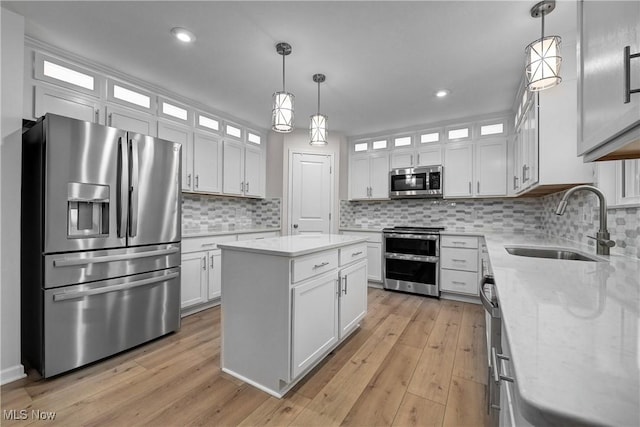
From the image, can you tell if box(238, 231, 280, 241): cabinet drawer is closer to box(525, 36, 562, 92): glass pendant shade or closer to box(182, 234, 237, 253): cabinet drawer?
box(182, 234, 237, 253): cabinet drawer

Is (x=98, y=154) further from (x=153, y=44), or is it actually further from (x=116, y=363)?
(x=116, y=363)

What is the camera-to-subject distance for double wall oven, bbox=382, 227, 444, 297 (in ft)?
12.3

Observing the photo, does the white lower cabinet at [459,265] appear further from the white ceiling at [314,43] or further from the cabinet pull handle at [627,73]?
the cabinet pull handle at [627,73]

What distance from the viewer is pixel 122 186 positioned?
2.17m

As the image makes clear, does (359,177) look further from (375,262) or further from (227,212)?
(227,212)

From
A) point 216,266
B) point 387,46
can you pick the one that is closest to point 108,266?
point 216,266

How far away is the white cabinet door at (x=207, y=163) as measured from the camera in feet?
11.1

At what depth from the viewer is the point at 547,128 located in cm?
209

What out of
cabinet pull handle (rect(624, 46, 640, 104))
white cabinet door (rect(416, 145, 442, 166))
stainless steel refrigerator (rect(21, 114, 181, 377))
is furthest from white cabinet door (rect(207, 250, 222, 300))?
cabinet pull handle (rect(624, 46, 640, 104))

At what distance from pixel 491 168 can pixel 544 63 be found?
7.65 ft

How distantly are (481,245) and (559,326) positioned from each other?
3.30 meters

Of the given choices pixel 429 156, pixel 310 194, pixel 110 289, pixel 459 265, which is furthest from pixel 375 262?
pixel 110 289

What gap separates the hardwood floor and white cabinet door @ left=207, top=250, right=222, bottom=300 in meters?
0.73

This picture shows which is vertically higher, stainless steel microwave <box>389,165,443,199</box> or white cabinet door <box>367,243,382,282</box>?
stainless steel microwave <box>389,165,443,199</box>
